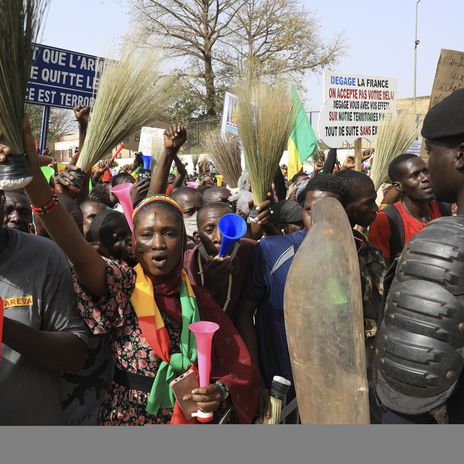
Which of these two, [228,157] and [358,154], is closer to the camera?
[358,154]

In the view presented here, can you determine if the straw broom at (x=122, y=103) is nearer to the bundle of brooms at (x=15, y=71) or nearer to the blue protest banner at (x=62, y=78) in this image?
the bundle of brooms at (x=15, y=71)

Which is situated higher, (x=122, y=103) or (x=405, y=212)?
(x=122, y=103)

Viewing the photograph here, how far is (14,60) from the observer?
1675 mm

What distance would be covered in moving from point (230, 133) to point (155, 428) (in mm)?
7209

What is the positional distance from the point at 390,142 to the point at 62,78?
341cm

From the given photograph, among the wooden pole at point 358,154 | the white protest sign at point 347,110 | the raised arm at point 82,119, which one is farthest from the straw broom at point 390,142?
the raised arm at point 82,119

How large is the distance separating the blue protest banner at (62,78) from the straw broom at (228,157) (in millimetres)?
1874

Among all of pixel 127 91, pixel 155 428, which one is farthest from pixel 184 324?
pixel 127 91

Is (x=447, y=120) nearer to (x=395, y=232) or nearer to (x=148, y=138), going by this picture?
(x=395, y=232)

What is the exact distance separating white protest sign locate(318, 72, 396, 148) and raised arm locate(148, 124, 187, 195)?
10.5 ft

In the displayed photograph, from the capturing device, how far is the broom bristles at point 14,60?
1626 mm

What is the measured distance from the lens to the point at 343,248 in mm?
1228

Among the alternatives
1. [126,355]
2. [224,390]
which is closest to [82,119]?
[126,355]

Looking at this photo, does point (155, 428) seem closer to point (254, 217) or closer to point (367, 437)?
point (367, 437)
